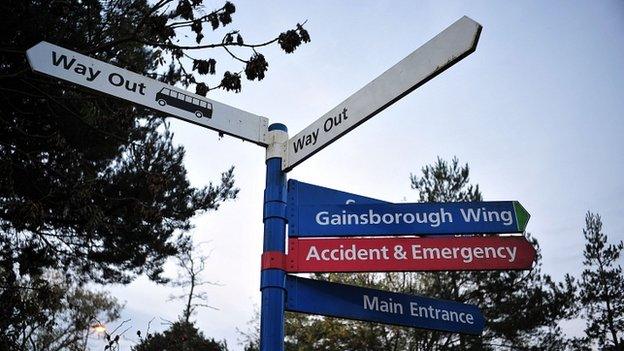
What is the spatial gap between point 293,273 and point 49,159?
5.07 metres

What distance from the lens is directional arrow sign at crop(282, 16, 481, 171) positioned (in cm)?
225

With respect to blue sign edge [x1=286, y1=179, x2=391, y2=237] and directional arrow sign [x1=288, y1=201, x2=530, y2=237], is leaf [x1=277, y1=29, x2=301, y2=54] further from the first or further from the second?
directional arrow sign [x1=288, y1=201, x2=530, y2=237]

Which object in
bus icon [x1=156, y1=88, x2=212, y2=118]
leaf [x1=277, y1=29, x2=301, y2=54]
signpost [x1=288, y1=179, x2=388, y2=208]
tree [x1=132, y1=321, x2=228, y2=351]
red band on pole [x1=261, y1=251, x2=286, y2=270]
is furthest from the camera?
tree [x1=132, y1=321, x2=228, y2=351]

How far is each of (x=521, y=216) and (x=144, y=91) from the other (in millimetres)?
2478

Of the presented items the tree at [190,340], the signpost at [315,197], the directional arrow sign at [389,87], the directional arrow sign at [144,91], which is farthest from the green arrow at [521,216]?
the tree at [190,340]

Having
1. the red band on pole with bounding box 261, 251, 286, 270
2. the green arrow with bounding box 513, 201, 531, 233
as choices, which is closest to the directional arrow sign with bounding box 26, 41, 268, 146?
the red band on pole with bounding box 261, 251, 286, 270

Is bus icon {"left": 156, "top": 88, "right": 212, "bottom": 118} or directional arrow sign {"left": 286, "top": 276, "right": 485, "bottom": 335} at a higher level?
bus icon {"left": 156, "top": 88, "right": 212, "bottom": 118}

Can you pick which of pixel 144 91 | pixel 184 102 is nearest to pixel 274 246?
pixel 184 102

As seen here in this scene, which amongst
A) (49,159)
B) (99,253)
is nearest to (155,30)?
(49,159)

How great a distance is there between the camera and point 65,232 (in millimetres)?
8031

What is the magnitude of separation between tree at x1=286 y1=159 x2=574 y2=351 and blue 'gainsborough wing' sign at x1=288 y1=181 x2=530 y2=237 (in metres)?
12.4

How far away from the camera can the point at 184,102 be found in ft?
9.53

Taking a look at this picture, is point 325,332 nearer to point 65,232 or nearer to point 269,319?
point 65,232

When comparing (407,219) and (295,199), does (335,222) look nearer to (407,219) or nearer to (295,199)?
(295,199)
